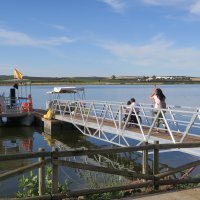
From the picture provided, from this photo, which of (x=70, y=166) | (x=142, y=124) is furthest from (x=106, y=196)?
(x=142, y=124)

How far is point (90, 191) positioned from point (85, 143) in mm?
12875

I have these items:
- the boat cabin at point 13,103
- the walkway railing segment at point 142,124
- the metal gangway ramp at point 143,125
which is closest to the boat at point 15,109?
the boat cabin at point 13,103

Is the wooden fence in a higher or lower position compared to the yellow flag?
lower

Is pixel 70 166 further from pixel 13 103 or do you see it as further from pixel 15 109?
pixel 13 103

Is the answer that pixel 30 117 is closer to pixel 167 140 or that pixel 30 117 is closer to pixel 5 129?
pixel 5 129

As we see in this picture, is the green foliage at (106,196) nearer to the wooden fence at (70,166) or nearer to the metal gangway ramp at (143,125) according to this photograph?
the wooden fence at (70,166)

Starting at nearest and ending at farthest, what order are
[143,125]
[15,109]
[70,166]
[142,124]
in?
[70,166] < [143,125] < [142,124] < [15,109]

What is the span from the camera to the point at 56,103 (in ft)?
77.2

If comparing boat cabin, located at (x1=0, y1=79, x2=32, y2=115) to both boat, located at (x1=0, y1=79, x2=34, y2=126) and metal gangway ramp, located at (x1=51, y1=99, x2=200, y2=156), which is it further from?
metal gangway ramp, located at (x1=51, y1=99, x2=200, y2=156)

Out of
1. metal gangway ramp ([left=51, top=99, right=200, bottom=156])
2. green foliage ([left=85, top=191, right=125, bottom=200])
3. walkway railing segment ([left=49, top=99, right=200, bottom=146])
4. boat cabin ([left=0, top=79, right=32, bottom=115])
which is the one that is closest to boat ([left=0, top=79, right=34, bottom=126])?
boat cabin ([left=0, top=79, right=32, bottom=115])

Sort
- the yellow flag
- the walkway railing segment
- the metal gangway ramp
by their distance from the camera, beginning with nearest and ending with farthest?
the metal gangway ramp < the walkway railing segment < the yellow flag

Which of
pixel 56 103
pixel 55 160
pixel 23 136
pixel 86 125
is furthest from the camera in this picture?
pixel 56 103

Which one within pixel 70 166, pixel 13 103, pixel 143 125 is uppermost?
pixel 70 166

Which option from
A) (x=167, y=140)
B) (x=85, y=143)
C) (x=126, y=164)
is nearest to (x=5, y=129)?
(x=85, y=143)
